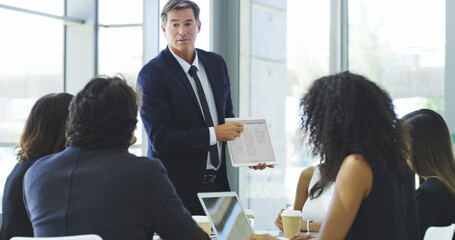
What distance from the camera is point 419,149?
108 inches

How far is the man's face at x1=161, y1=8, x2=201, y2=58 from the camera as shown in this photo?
332 centimetres

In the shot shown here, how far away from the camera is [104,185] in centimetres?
177

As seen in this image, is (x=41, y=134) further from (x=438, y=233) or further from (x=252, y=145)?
(x=438, y=233)

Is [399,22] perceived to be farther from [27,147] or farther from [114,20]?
[27,147]

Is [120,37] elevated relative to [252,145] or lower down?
elevated

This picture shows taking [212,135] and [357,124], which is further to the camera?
[212,135]

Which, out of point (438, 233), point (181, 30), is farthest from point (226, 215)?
point (181, 30)

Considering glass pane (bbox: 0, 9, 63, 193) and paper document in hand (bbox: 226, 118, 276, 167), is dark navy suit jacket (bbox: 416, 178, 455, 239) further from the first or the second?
glass pane (bbox: 0, 9, 63, 193)

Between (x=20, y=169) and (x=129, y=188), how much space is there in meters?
0.72

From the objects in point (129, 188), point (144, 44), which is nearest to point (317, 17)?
point (144, 44)

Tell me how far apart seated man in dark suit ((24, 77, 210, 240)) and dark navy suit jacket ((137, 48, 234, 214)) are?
118 cm

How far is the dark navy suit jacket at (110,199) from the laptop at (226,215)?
0.30 metres

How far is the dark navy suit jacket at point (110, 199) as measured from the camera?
1.77 meters

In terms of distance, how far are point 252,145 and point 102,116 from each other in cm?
143
